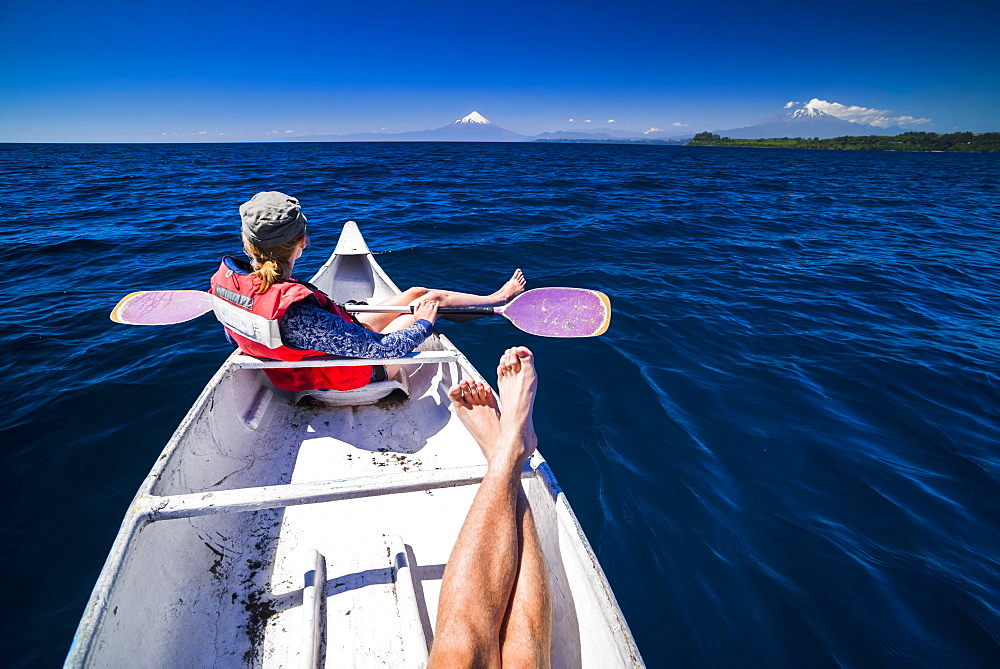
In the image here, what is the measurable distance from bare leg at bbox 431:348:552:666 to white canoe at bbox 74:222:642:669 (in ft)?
0.61

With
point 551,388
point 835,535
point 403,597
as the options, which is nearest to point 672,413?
point 551,388

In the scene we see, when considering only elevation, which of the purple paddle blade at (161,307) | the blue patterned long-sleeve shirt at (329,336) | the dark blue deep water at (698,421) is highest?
the blue patterned long-sleeve shirt at (329,336)

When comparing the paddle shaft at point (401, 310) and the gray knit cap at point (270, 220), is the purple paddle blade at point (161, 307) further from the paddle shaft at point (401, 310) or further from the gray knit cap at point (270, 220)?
the gray knit cap at point (270, 220)

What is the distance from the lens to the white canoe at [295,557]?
184cm

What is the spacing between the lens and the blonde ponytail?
2.56 metres

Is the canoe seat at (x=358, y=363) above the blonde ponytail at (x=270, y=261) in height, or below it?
below

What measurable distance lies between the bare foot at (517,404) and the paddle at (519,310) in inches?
52.9

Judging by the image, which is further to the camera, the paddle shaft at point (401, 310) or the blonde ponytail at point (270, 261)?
the paddle shaft at point (401, 310)

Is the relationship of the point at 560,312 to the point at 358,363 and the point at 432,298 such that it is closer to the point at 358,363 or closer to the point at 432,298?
the point at 432,298

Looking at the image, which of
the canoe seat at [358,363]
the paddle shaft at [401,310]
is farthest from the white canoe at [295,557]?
the paddle shaft at [401,310]

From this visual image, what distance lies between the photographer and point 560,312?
15.5 ft

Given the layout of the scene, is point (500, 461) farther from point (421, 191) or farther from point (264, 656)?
point (421, 191)

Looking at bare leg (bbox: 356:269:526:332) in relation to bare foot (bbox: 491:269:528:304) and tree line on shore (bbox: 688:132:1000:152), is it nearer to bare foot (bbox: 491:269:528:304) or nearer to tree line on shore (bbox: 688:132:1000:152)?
bare foot (bbox: 491:269:528:304)

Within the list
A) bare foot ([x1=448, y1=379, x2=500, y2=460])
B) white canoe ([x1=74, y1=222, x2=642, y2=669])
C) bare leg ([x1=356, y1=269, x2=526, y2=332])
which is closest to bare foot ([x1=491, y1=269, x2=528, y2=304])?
bare leg ([x1=356, y1=269, x2=526, y2=332])
